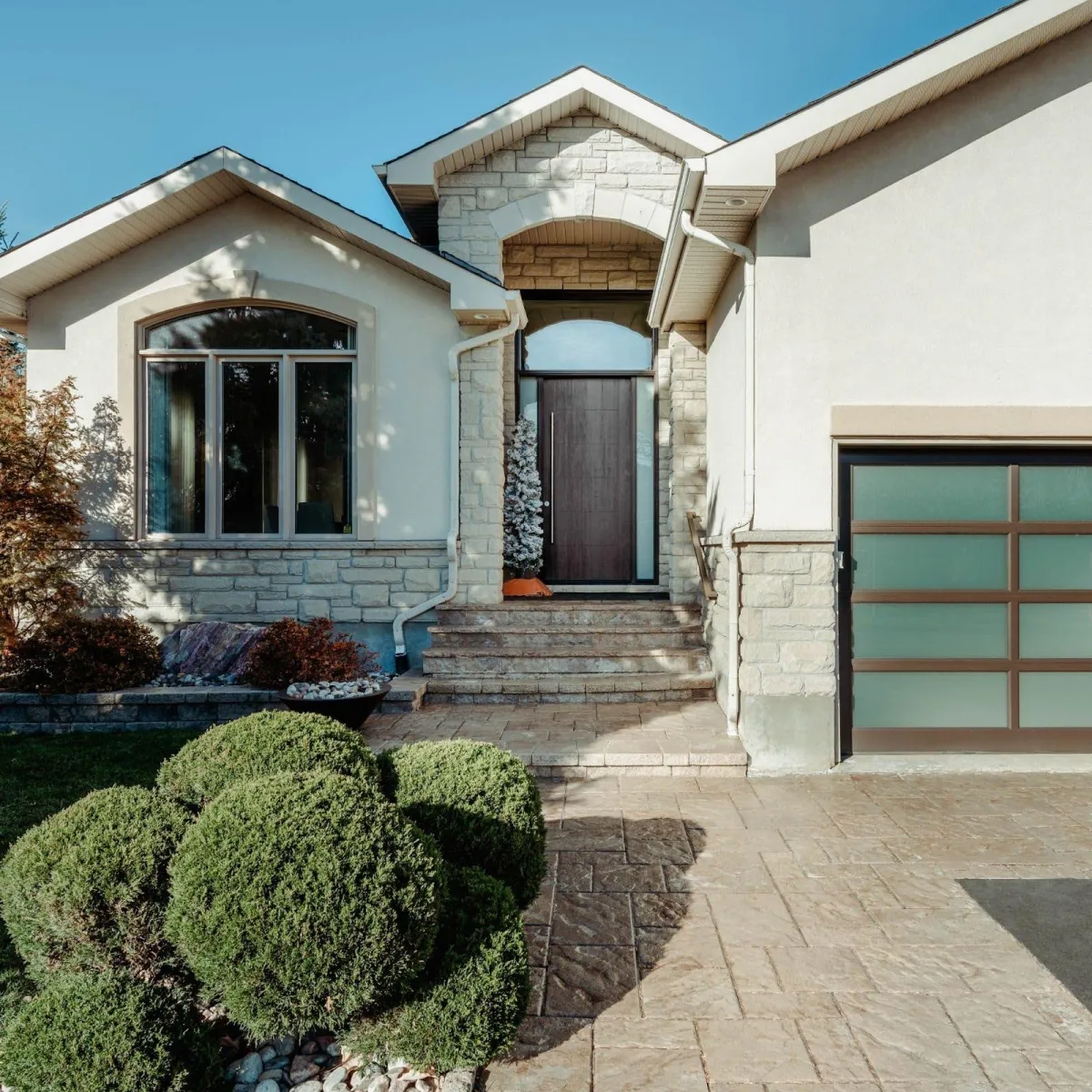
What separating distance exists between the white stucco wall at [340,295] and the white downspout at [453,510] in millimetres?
105

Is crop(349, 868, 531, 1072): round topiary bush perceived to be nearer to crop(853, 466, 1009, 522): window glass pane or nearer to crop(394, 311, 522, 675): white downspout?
crop(853, 466, 1009, 522): window glass pane

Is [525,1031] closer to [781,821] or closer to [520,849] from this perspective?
[520,849]

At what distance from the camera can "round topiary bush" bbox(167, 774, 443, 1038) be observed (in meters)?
2.04

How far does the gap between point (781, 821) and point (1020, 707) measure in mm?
2269

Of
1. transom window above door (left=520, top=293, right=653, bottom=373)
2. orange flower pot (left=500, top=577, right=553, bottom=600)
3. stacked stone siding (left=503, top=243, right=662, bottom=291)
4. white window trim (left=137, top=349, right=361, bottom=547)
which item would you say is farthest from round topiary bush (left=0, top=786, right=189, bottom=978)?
stacked stone siding (left=503, top=243, right=662, bottom=291)

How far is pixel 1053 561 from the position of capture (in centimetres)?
554

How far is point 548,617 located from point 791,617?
269 cm

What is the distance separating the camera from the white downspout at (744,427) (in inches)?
209

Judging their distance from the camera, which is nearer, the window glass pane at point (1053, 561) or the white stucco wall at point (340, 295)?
the window glass pane at point (1053, 561)

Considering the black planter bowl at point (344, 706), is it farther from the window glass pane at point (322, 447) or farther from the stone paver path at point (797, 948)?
the window glass pane at point (322, 447)

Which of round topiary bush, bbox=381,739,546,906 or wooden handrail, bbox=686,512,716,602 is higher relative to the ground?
wooden handrail, bbox=686,512,716,602

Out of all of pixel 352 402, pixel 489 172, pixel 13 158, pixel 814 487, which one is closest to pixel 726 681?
pixel 814 487

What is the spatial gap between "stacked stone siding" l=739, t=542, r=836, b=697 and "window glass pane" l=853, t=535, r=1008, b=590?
347 mm

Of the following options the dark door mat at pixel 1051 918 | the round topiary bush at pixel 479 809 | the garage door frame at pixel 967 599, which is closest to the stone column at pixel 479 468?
the garage door frame at pixel 967 599
